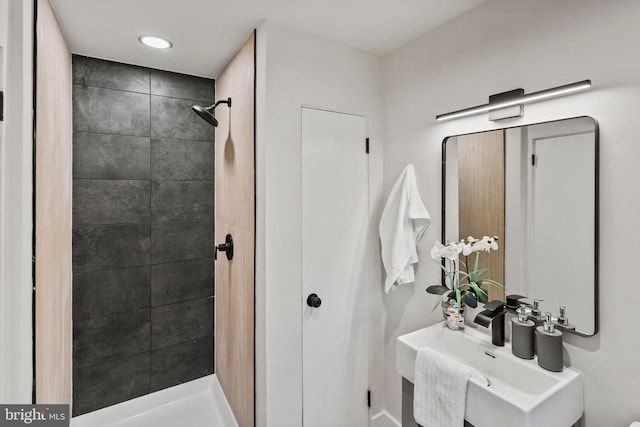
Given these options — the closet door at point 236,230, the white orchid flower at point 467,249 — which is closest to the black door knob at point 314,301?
the closet door at point 236,230

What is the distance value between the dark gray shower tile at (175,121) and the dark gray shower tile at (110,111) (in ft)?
0.19

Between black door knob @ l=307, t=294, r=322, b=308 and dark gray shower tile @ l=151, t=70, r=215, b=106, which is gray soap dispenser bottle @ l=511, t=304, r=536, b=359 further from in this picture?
dark gray shower tile @ l=151, t=70, r=215, b=106

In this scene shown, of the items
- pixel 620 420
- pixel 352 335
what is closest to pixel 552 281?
pixel 620 420

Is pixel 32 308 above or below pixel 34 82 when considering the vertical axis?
below

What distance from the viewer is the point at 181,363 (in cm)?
242

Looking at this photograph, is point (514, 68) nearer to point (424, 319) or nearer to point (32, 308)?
point (424, 319)

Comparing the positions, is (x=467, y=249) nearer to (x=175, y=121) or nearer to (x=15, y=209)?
(x=15, y=209)

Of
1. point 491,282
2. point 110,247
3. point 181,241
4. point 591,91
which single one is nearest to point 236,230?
point 181,241

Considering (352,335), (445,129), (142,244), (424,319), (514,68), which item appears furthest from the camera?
(142,244)

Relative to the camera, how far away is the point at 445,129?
1688 millimetres

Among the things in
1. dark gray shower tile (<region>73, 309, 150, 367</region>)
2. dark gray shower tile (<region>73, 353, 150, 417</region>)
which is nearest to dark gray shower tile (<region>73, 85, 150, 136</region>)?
dark gray shower tile (<region>73, 309, 150, 367</region>)

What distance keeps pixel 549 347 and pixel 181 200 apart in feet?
7.87

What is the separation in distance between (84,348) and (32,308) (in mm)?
1181

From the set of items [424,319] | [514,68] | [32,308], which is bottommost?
[424,319]
